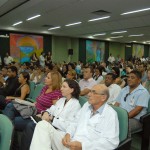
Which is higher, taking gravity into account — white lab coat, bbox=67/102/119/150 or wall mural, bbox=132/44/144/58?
wall mural, bbox=132/44/144/58

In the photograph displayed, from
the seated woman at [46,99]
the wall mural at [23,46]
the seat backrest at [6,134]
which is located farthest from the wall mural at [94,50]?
the seat backrest at [6,134]

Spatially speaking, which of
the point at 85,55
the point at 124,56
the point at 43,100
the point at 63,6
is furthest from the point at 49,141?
the point at 124,56

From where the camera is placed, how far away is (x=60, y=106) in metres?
2.66

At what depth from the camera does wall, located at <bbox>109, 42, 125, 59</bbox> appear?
2237cm

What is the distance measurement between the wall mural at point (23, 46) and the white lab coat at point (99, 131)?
1350 cm

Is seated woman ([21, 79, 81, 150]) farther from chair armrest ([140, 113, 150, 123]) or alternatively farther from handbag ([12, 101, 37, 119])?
chair armrest ([140, 113, 150, 123])

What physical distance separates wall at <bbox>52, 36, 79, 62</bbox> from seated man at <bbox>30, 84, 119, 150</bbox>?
15.6m

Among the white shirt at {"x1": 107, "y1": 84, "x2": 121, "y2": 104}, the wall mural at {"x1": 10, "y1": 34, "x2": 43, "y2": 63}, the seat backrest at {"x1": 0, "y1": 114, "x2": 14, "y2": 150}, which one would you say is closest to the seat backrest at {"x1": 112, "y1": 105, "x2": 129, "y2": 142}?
the seat backrest at {"x1": 0, "y1": 114, "x2": 14, "y2": 150}

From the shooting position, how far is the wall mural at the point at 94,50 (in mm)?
19866

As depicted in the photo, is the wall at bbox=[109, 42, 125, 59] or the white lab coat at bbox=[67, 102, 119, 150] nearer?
the white lab coat at bbox=[67, 102, 119, 150]

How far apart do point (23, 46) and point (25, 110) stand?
1268 centimetres

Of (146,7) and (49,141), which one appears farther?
(146,7)

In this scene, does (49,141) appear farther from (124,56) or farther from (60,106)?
(124,56)

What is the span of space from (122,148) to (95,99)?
527mm
